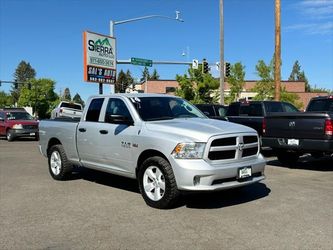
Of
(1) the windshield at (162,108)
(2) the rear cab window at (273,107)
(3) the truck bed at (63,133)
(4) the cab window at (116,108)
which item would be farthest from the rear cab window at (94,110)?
(2) the rear cab window at (273,107)

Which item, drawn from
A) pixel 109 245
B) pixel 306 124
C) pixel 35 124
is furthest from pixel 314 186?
pixel 35 124

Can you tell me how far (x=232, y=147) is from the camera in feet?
23.0

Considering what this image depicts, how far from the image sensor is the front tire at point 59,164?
9.60m

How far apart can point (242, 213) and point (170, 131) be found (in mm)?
1651

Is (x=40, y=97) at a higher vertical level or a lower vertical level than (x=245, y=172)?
higher

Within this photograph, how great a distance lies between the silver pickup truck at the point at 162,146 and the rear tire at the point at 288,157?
176 inches

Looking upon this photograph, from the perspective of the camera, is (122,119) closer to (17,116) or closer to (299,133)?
(299,133)

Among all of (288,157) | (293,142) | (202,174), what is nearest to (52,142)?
(202,174)

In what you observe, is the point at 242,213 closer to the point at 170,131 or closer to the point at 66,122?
the point at 170,131

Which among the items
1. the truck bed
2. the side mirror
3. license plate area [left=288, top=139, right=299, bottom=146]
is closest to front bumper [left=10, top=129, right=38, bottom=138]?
the truck bed

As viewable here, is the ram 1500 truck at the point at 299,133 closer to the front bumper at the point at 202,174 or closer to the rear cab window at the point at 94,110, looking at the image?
the front bumper at the point at 202,174

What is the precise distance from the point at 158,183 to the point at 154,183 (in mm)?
96

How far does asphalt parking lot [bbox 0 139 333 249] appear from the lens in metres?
5.42

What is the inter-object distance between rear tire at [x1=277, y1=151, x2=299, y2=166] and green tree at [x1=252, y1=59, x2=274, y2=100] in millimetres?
42600
